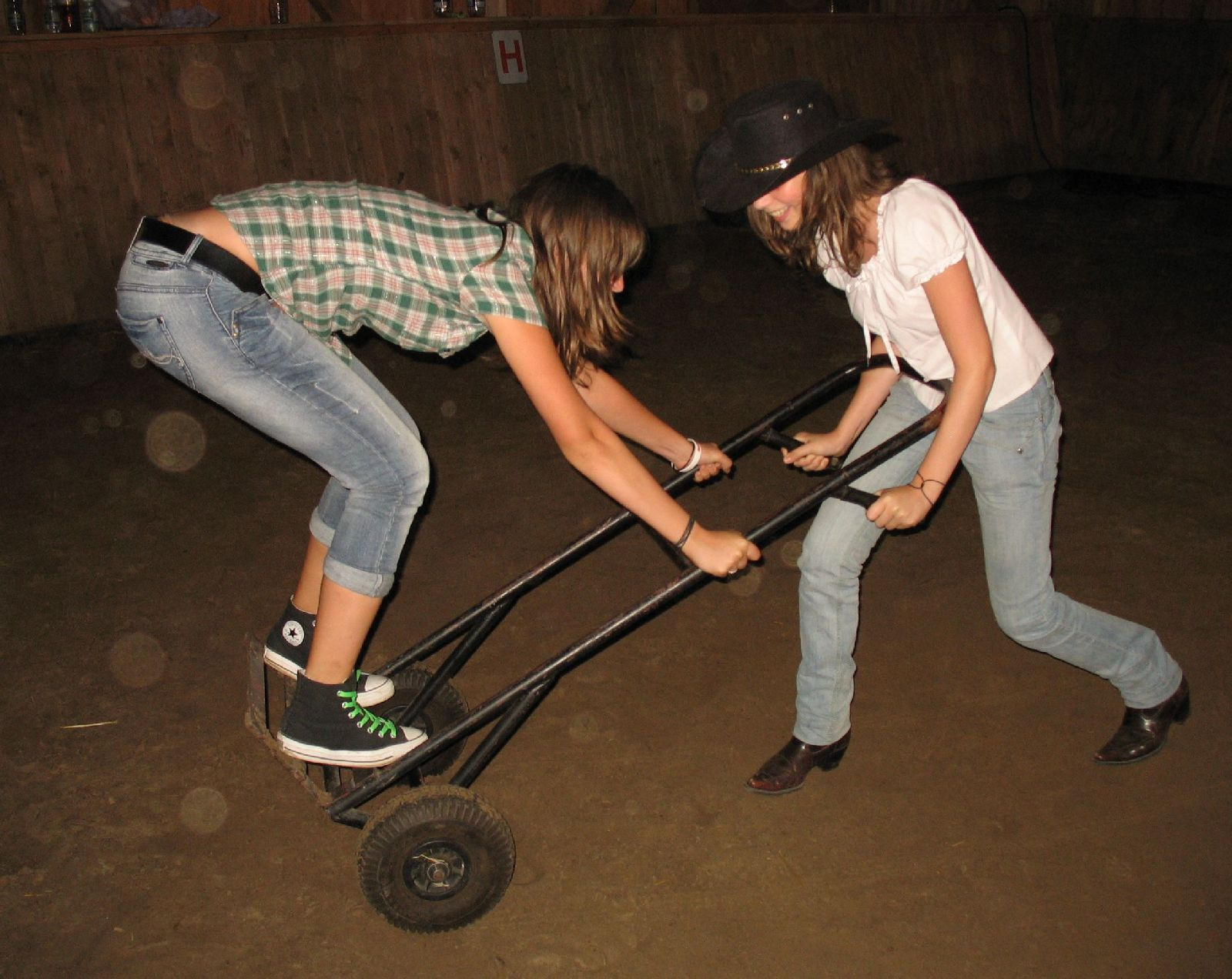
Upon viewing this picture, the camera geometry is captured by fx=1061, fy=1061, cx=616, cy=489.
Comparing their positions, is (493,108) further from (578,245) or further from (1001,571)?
(1001,571)

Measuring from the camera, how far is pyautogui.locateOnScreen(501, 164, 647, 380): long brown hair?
2.29 meters

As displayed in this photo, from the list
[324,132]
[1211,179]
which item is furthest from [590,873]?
[1211,179]

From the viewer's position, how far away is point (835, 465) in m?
3.20

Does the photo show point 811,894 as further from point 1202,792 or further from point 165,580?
point 165,580

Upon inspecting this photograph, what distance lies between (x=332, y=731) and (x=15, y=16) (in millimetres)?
7381

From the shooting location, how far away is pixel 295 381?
7.88ft

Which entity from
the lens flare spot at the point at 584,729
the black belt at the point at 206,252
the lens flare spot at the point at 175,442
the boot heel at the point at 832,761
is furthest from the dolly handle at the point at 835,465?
the lens flare spot at the point at 175,442

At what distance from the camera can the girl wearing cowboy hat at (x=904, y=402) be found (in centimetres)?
234

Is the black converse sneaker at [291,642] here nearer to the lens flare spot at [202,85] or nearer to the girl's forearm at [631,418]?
the girl's forearm at [631,418]

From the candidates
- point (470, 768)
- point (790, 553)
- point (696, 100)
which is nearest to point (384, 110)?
point (696, 100)

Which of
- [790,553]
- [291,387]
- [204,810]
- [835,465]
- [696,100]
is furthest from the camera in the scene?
[696,100]

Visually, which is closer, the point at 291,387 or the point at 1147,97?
the point at 291,387

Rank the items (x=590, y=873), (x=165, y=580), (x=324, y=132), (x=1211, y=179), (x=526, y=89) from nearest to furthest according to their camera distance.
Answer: (x=590, y=873) → (x=165, y=580) → (x=324, y=132) → (x=526, y=89) → (x=1211, y=179)

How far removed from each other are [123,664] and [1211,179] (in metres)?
11.5
